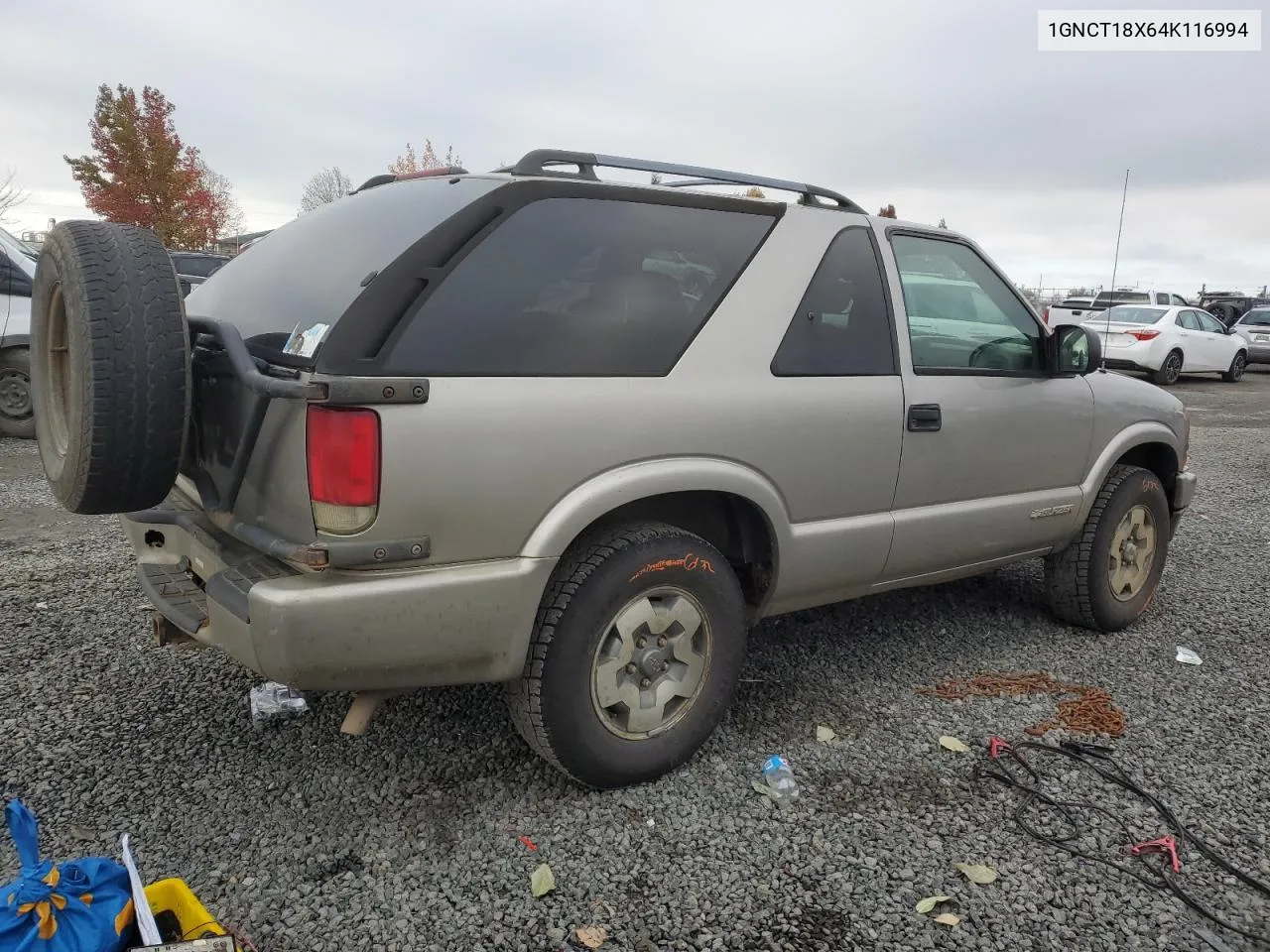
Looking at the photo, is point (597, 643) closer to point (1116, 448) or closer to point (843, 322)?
point (843, 322)

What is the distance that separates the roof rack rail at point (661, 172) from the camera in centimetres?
275

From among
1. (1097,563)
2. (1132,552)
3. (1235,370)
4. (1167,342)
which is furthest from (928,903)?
(1235,370)

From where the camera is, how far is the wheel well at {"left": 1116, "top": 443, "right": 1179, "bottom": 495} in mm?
4504

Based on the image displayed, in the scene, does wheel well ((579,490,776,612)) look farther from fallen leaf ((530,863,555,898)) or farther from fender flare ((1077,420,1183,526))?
fender flare ((1077,420,1183,526))

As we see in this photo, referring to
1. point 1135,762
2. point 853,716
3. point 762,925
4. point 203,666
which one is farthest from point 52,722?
point 1135,762

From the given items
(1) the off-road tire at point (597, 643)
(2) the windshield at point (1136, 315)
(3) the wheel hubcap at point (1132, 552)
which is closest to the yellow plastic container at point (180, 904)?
(1) the off-road tire at point (597, 643)

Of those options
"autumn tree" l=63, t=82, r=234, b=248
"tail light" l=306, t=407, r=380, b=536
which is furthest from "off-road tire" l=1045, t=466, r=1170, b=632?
"autumn tree" l=63, t=82, r=234, b=248

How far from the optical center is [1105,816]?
2809 mm

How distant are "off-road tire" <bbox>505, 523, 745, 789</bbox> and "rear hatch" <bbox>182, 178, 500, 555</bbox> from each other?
71 centimetres

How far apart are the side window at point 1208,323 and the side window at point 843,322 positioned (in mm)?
17462

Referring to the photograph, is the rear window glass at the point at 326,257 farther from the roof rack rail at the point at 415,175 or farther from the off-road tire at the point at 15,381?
the off-road tire at the point at 15,381

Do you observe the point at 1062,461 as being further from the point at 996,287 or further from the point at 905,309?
the point at 905,309

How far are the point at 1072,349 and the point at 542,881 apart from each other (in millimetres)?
2946

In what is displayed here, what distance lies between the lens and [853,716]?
340cm
